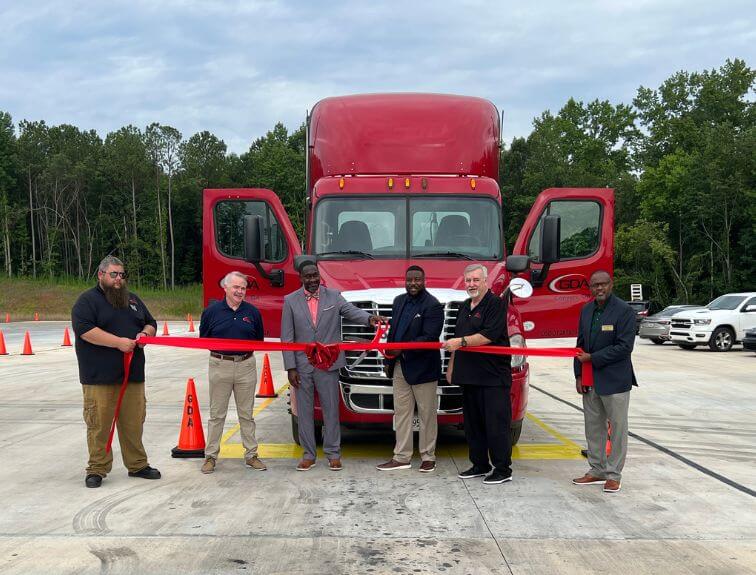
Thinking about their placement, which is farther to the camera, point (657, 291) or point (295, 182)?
point (295, 182)

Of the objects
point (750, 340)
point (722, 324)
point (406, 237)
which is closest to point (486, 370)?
point (406, 237)

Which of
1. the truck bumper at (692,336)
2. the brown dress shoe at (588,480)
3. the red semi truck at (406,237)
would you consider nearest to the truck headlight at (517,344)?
the red semi truck at (406,237)

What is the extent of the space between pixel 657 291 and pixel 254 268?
56.5 m

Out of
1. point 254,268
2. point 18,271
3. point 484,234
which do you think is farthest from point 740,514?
point 18,271

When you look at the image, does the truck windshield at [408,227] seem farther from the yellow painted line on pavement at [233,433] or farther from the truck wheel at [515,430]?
the yellow painted line on pavement at [233,433]

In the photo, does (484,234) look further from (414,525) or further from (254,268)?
(414,525)

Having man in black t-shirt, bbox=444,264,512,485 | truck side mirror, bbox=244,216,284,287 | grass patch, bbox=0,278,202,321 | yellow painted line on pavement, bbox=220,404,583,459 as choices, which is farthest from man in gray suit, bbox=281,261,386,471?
grass patch, bbox=0,278,202,321

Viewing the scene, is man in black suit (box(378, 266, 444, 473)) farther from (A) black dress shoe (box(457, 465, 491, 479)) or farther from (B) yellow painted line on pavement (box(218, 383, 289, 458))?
(B) yellow painted line on pavement (box(218, 383, 289, 458))

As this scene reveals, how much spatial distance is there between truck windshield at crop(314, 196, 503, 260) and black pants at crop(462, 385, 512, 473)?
6.50 ft

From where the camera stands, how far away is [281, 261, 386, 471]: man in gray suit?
26.2 feet

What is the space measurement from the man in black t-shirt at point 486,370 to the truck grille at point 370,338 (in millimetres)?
448

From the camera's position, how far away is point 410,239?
922 cm

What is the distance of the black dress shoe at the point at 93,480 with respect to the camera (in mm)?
7348

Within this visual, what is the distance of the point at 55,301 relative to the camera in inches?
2420
